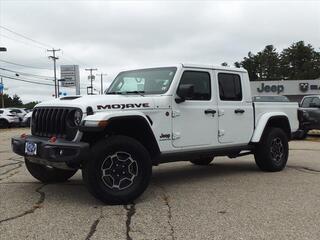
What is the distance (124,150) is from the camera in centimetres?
636

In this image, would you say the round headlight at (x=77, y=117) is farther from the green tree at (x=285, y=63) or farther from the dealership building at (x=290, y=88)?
the green tree at (x=285, y=63)

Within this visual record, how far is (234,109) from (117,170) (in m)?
2.85

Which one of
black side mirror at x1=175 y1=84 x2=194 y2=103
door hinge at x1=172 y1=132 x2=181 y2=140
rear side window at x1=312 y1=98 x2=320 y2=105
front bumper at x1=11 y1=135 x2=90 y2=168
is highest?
black side mirror at x1=175 y1=84 x2=194 y2=103

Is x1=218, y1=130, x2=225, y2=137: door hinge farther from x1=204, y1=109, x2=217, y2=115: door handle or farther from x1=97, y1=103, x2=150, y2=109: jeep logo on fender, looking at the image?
x1=97, y1=103, x2=150, y2=109: jeep logo on fender

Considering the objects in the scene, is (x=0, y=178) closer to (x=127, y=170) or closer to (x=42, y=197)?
(x=42, y=197)

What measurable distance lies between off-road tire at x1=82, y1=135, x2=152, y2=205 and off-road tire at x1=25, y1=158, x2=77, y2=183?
1757 mm

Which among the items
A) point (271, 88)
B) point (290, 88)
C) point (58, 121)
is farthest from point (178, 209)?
point (290, 88)

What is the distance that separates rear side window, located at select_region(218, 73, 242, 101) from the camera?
27.4 ft

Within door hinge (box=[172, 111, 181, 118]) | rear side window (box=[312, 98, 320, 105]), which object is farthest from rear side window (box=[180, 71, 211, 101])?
rear side window (box=[312, 98, 320, 105])

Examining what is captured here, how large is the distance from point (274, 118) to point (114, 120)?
13.2 feet

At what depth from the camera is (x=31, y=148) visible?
6602 mm

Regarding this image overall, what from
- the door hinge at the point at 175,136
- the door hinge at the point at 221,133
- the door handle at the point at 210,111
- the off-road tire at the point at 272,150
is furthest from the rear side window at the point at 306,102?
the door hinge at the point at 175,136

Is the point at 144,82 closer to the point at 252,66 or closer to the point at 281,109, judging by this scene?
the point at 281,109

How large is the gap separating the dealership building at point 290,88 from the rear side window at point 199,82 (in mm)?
56382
